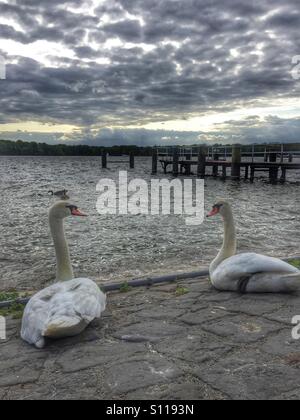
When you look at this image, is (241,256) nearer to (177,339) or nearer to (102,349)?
(177,339)

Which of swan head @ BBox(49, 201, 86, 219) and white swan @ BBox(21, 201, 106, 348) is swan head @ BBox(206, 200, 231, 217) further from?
white swan @ BBox(21, 201, 106, 348)

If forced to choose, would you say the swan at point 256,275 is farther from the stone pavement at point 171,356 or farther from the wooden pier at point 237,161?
the wooden pier at point 237,161

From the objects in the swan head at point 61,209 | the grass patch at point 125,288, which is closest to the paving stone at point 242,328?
the grass patch at point 125,288

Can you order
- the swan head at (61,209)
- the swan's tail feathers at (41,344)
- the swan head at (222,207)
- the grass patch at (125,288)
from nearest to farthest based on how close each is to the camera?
the swan's tail feathers at (41,344)
the swan head at (61,209)
the grass patch at (125,288)
the swan head at (222,207)

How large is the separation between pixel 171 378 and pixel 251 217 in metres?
14.9

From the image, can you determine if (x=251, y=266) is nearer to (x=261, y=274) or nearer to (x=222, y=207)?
(x=261, y=274)

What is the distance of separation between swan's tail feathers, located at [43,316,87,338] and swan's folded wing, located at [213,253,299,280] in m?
2.34

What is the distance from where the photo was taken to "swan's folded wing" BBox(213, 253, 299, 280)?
221 inches

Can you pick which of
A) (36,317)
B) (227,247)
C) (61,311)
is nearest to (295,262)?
(227,247)

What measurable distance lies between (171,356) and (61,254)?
2.59 metres

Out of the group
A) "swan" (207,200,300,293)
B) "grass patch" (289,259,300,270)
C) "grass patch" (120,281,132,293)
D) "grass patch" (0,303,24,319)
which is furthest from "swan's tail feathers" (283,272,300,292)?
"grass patch" (0,303,24,319)

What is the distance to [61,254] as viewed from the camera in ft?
19.7

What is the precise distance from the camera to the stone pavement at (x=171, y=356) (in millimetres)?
3426
